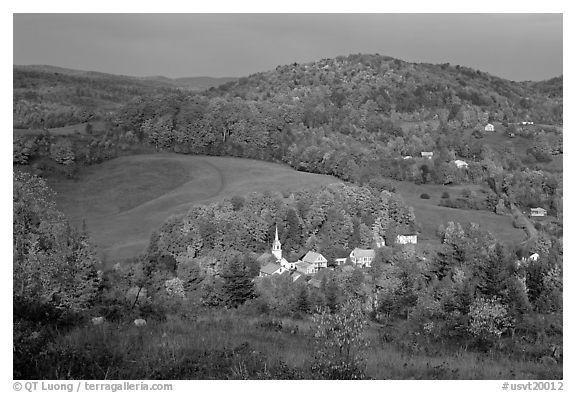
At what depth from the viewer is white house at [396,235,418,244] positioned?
30.9 metres

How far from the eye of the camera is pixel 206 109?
4597cm

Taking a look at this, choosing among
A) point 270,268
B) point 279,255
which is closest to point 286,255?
point 279,255

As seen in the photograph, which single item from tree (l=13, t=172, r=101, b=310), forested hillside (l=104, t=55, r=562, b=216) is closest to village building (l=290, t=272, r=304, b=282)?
tree (l=13, t=172, r=101, b=310)

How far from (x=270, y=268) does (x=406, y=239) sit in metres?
14.0

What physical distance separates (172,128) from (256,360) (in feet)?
102

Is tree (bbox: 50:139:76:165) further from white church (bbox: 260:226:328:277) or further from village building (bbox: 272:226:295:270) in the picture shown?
village building (bbox: 272:226:295:270)

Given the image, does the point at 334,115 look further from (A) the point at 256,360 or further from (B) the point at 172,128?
(A) the point at 256,360

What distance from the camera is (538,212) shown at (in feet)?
128

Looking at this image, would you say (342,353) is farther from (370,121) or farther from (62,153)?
(370,121)

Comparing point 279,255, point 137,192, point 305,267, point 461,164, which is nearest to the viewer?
point 137,192

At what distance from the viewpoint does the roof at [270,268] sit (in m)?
19.2

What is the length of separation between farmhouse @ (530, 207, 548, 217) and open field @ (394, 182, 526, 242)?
1649 mm

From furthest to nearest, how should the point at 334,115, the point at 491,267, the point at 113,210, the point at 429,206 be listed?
the point at 334,115, the point at 429,206, the point at 113,210, the point at 491,267
